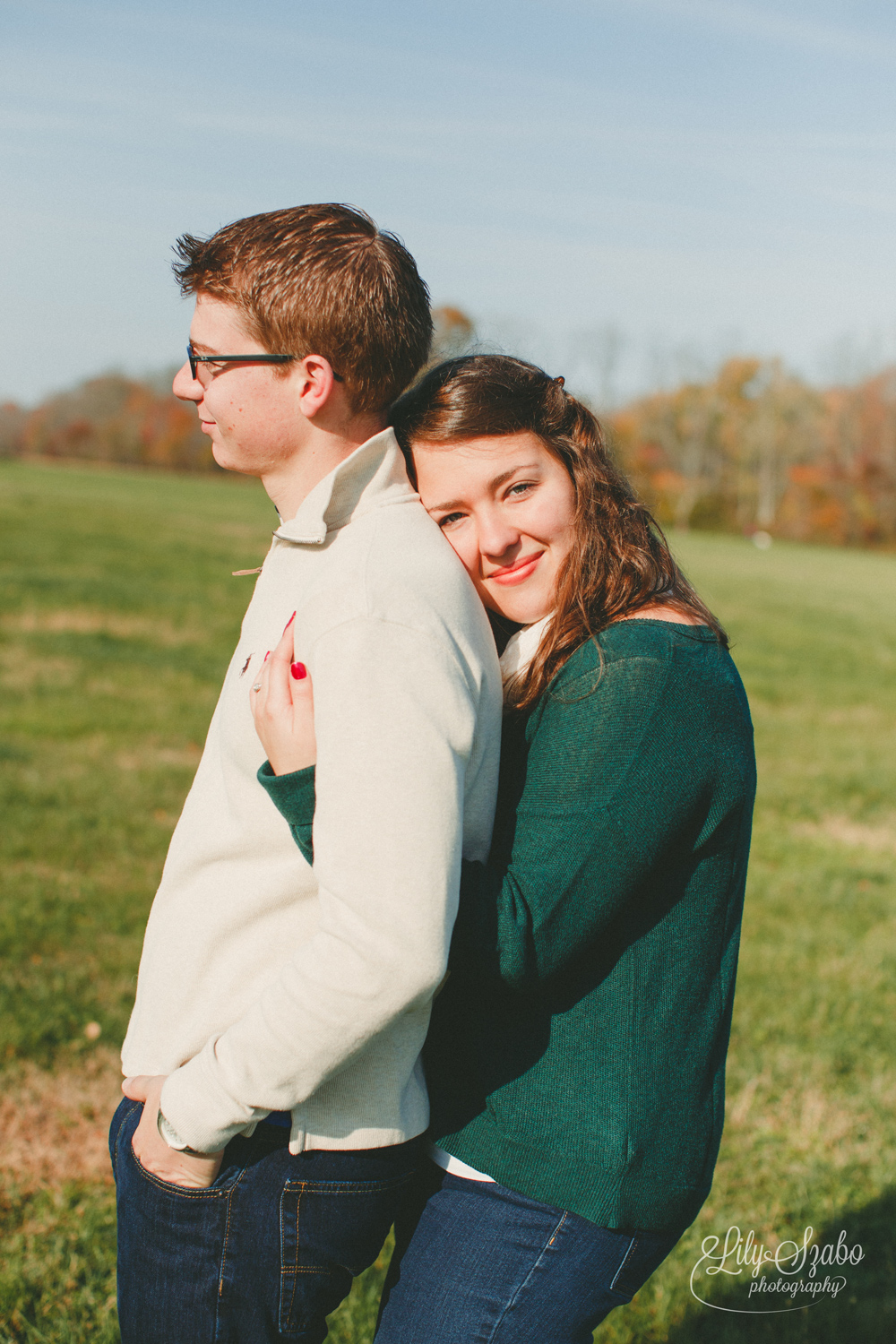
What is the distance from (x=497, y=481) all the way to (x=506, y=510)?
0.06 meters

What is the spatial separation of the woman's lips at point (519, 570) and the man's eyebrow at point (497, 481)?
15cm

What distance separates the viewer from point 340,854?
153cm

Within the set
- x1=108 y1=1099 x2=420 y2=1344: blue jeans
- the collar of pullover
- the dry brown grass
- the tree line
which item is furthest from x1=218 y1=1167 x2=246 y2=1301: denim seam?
the tree line

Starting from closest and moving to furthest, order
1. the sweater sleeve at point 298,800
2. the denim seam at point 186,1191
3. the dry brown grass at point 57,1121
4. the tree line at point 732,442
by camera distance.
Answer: the sweater sleeve at point 298,800
the denim seam at point 186,1191
the dry brown grass at point 57,1121
the tree line at point 732,442

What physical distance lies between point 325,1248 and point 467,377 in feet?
5.06

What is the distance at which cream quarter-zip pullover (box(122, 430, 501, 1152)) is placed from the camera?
153 cm

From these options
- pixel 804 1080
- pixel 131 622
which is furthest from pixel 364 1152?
pixel 131 622

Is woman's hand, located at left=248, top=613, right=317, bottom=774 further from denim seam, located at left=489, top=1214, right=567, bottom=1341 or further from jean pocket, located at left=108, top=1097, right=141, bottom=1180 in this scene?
denim seam, located at left=489, top=1214, right=567, bottom=1341

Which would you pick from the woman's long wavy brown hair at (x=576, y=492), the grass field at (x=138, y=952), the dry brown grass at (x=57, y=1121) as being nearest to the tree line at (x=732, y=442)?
the grass field at (x=138, y=952)

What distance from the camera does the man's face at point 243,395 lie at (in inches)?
73.4

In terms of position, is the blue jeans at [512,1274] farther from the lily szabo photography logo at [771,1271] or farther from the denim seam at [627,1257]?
the lily szabo photography logo at [771,1271]

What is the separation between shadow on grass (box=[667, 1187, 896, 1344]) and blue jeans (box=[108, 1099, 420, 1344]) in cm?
188

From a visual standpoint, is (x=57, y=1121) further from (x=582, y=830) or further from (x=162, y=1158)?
(x=582, y=830)

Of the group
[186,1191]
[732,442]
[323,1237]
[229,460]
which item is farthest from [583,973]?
[732,442]
